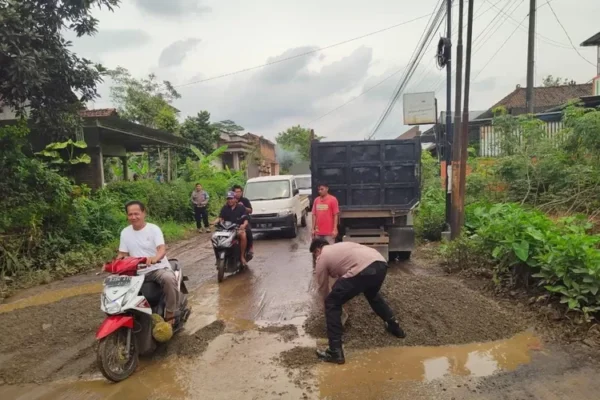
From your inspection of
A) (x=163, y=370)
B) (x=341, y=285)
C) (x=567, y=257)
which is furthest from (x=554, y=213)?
(x=163, y=370)

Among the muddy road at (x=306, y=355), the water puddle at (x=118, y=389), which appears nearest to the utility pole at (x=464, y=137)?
the muddy road at (x=306, y=355)

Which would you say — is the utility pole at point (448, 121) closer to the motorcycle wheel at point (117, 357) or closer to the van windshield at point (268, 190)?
the van windshield at point (268, 190)

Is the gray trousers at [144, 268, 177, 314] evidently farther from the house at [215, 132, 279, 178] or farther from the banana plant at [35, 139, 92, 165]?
the house at [215, 132, 279, 178]

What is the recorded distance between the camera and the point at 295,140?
66.9 m

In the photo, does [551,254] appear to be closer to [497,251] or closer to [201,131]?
[497,251]

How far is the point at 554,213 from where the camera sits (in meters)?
9.19

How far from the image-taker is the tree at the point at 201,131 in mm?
29719

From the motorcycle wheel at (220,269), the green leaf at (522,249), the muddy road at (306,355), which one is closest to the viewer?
the muddy road at (306,355)

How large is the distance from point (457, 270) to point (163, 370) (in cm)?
531

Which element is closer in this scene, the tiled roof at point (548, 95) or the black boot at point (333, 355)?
the black boot at point (333, 355)

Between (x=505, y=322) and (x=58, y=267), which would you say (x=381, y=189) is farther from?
(x=58, y=267)

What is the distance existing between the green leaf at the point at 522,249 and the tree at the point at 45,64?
23.4 feet

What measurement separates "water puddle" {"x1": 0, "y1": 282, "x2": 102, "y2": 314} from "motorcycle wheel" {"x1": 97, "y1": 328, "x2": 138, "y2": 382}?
388 cm

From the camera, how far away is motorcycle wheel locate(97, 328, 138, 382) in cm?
400
